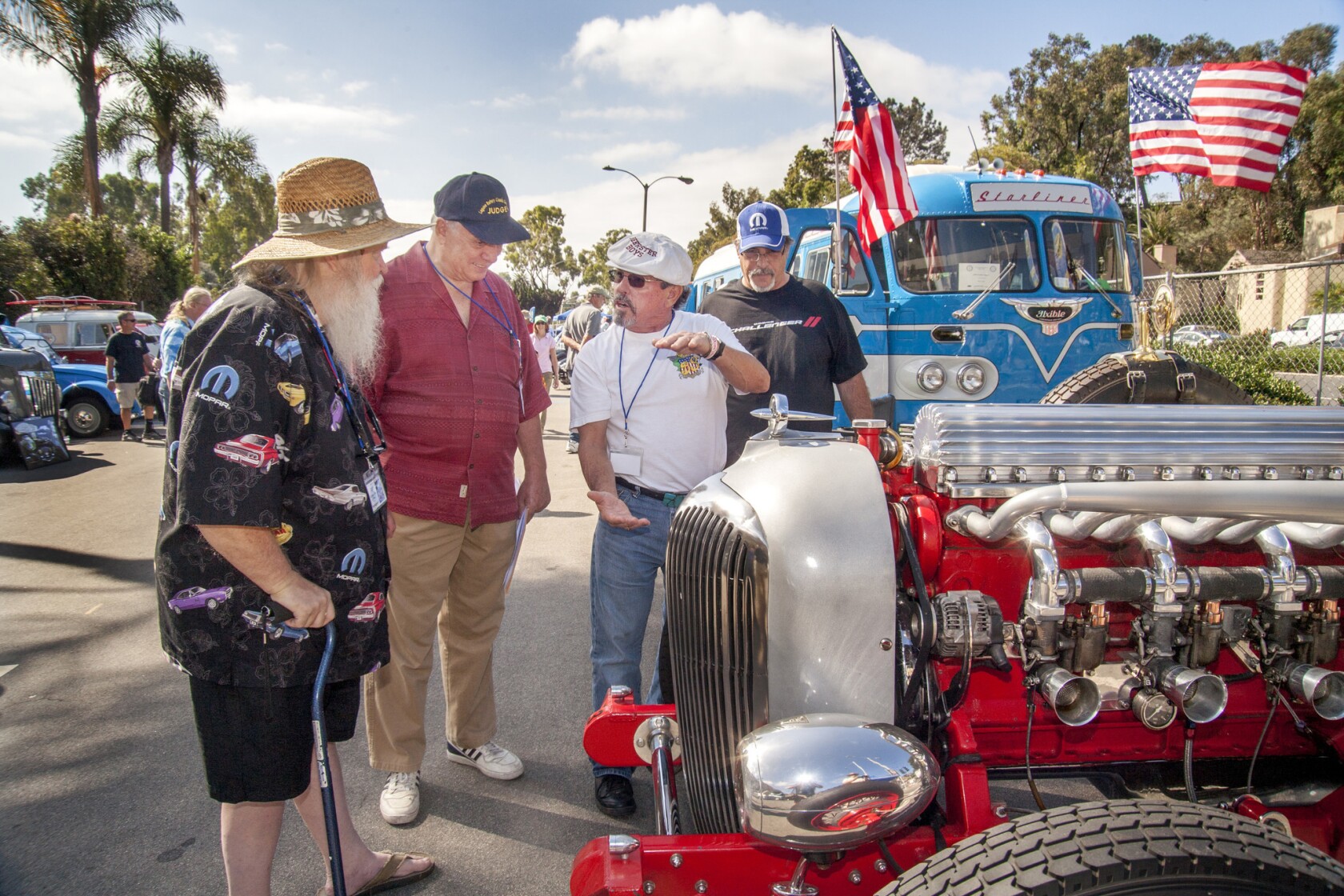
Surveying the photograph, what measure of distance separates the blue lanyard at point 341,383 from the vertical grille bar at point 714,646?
786 millimetres

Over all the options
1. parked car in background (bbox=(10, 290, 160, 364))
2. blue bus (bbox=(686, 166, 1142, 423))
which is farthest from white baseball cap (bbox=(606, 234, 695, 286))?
parked car in background (bbox=(10, 290, 160, 364))

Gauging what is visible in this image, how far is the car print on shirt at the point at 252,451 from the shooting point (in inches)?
68.2

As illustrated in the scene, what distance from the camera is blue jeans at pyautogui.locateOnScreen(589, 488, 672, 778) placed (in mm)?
2891

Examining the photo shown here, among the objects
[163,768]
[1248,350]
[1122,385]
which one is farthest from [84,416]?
[1248,350]

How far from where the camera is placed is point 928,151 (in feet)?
117

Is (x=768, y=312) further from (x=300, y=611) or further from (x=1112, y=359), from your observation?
(x=300, y=611)

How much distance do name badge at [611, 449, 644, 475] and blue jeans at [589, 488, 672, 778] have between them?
9 centimetres

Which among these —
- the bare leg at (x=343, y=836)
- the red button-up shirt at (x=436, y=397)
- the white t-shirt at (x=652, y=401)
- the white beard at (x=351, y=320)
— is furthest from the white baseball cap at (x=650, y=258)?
the bare leg at (x=343, y=836)

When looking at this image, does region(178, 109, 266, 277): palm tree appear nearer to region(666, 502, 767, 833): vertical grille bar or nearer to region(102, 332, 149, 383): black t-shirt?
region(102, 332, 149, 383): black t-shirt

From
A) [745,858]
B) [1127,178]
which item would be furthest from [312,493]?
[1127,178]

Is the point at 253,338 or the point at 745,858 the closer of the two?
the point at 745,858

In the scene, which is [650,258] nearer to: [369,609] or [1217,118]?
[369,609]

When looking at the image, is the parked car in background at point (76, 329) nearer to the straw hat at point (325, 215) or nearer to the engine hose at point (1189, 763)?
the straw hat at point (325, 215)

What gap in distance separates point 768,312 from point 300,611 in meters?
2.30
